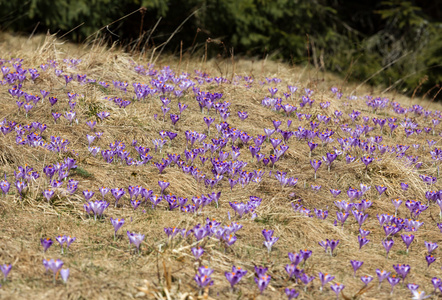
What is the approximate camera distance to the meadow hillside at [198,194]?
11.1 feet

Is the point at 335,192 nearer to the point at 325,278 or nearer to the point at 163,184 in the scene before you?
the point at 325,278

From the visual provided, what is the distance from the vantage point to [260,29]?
44.0 feet

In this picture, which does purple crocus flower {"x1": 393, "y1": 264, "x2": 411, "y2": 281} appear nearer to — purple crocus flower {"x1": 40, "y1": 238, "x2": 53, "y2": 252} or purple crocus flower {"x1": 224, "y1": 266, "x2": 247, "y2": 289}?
purple crocus flower {"x1": 224, "y1": 266, "x2": 247, "y2": 289}

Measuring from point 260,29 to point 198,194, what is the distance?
31.2ft

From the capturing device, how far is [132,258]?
359cm

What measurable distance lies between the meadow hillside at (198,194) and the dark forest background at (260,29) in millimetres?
4157

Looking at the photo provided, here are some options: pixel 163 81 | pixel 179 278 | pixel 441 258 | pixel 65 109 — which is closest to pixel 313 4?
pixel 163 81

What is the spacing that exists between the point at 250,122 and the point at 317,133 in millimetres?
961

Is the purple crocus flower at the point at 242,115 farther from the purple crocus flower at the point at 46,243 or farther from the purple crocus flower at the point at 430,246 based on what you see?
the purple crocus flower at the point at 46,243

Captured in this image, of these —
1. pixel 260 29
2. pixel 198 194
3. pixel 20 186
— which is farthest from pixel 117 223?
Answer: pixel 260 29

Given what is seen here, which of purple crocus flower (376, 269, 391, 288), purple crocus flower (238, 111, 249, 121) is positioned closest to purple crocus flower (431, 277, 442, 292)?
purple crocus flower (376, 269, 391, 288)

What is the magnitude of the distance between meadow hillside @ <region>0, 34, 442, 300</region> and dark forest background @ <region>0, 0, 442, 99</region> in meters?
4.16

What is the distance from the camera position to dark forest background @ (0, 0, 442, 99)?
11.8m

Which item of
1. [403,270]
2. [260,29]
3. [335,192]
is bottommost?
[260,29]
